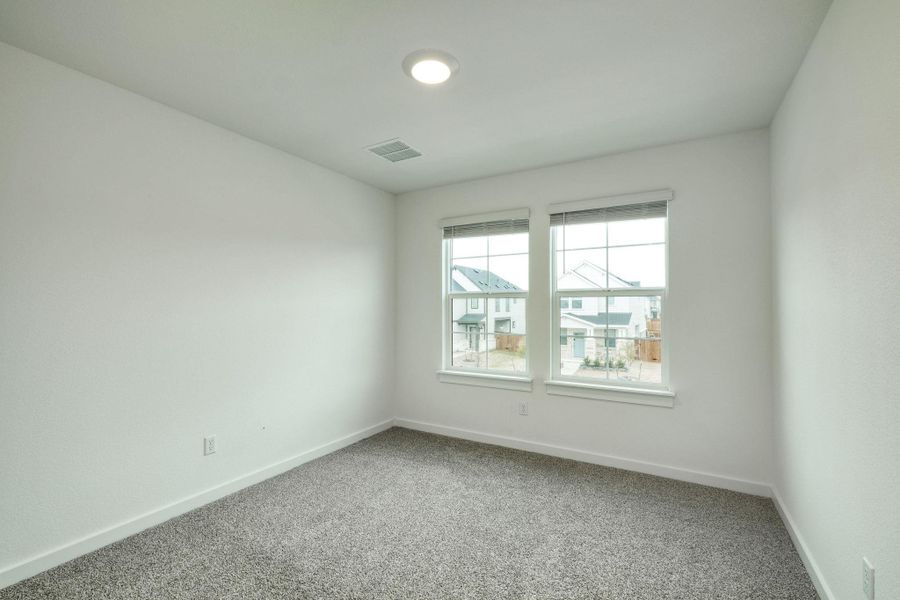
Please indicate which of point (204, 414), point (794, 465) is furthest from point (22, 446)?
point (794, 465)

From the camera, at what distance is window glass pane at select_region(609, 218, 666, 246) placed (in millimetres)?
3250

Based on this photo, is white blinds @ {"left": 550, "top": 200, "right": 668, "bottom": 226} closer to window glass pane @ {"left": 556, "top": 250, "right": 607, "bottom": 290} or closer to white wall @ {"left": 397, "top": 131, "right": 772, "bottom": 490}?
white wall @ {"left": 397, "top": 131, "right": 772, "bottom": 490}

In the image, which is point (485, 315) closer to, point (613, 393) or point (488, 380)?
point (488, 380)

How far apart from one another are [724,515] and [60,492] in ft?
12.1

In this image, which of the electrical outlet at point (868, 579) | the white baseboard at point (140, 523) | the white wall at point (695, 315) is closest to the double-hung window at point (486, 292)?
the white wall at point (695, 315)

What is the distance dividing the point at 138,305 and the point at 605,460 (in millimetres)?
3451

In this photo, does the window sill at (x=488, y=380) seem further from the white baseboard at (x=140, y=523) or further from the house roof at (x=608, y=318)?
the white baseboard at (x=140, y=523)

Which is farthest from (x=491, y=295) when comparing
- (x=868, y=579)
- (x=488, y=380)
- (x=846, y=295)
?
(x=868, y=579)

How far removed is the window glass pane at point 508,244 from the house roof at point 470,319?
2.05 feet

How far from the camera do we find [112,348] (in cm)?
229

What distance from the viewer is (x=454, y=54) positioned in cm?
200

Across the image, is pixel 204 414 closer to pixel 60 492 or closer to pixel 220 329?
pixel 220 329

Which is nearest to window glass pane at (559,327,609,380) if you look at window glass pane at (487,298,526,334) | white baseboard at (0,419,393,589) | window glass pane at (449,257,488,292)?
window glass pane at (487,298,526,334)

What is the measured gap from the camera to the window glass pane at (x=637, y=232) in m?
3.25
